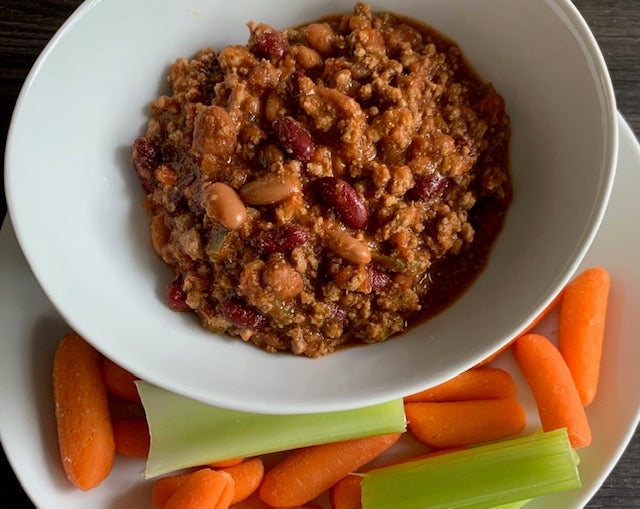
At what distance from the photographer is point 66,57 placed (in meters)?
2.58

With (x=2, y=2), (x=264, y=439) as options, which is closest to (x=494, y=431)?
(x=264, y=439)

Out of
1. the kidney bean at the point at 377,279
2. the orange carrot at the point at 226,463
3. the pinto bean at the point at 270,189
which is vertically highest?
the pinto bean at the point at 270,189

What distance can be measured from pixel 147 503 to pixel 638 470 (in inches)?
76.6

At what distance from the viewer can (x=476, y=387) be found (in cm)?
299

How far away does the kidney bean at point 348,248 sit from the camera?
2408 millimetres

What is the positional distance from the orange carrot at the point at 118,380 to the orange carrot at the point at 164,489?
33cm

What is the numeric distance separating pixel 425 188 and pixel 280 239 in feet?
1.60

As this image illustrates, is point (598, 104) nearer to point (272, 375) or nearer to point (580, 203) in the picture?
point (580, 203)

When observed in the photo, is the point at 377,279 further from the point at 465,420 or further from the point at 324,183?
the point at 465,420

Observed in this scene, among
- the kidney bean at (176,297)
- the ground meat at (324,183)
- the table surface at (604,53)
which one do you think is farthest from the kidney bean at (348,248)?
the table surface at (604,53)

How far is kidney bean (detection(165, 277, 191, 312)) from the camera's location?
263 centimetres

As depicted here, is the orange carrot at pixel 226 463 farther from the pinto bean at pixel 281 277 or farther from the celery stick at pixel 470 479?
the pinto bean at pixel 281 277

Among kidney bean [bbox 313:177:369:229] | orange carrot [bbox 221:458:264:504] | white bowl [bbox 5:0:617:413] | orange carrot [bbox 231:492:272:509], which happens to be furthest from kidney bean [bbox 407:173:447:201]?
orange carrot [bbox 231:492:272:509]

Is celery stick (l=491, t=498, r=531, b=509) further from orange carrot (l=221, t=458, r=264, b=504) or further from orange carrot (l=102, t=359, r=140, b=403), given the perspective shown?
orange carrot (l=102, t=359, r=140, b=403)
